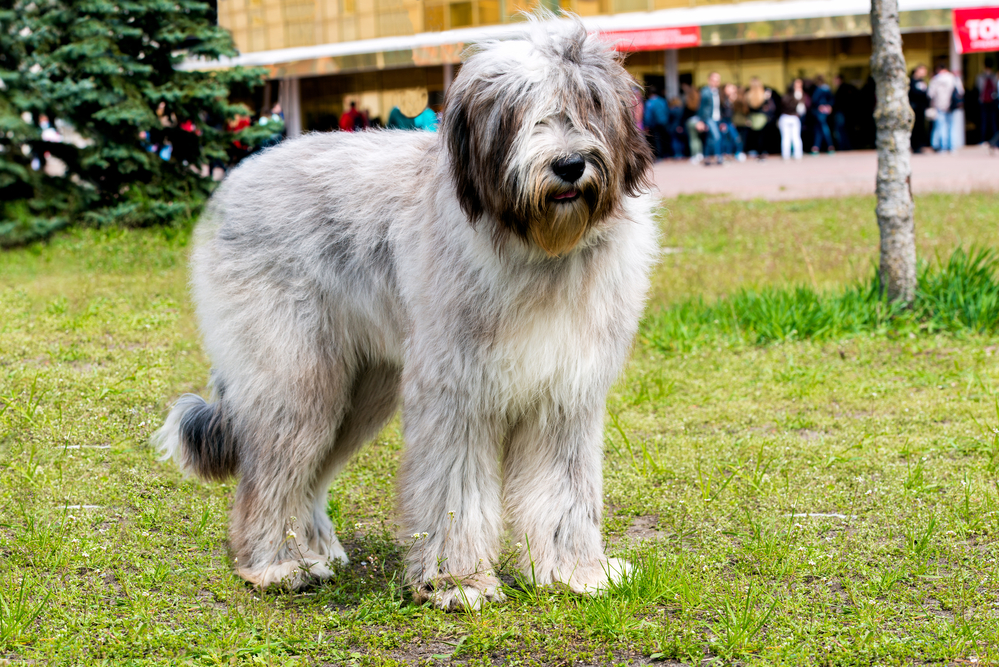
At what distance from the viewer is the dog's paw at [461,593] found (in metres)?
3.84

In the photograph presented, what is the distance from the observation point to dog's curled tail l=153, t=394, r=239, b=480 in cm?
440

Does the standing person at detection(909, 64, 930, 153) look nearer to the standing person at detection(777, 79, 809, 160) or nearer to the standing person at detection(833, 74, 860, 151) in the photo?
the standing person at detection(833, 74, 860, 151)

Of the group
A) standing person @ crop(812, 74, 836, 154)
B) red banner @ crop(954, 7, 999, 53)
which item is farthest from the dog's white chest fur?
red banner @ crop(954, 7, 999, 53)

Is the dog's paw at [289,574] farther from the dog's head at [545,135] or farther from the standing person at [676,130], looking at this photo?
the standing person at [676,130]

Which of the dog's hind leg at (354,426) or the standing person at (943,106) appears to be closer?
the dog's hind leg at (354,426)

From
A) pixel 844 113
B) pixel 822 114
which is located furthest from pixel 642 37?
pixel 844 113

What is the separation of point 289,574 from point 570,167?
2.05 m

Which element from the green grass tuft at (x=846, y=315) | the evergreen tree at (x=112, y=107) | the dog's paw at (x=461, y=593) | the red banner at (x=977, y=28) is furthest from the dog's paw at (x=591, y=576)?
the red banner at (x=977, y=28)

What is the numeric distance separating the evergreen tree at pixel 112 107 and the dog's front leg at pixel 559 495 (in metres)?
9.54

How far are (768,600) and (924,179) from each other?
17.4 meters

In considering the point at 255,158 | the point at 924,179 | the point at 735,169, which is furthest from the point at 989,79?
the point at 255,158

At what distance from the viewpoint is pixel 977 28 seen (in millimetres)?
29250

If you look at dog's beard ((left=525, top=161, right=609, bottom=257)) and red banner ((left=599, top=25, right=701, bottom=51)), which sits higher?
red banner ((left=599, top=25, right=701, bottom=51))

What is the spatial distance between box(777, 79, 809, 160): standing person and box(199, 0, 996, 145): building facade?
4323 mm
